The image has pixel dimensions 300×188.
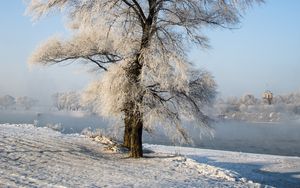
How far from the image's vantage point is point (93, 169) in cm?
1562

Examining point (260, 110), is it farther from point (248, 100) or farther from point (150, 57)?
point (150, 57)

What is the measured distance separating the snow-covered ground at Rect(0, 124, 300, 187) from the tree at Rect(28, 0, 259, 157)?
183cm

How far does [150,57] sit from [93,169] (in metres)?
4.71

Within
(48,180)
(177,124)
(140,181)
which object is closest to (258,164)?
(177,124)

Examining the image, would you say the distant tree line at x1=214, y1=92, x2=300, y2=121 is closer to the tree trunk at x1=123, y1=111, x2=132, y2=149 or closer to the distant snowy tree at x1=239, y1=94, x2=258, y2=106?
the distant snowy tree at x1=239, y1=94, x2=258, y2=106

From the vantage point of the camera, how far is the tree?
1769cm

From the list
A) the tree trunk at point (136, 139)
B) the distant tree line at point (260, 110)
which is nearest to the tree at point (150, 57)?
the tree trunk at point (136, 139)

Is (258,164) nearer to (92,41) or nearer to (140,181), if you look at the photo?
(92,41)

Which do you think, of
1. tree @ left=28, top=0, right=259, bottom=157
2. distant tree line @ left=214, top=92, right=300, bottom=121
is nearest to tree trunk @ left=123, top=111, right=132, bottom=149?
tree @ left=28, top=0, right=259, bottom=157

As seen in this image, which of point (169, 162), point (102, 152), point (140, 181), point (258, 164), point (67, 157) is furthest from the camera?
point (258, 164)

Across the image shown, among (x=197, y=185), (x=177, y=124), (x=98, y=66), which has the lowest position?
(x=197, y=185)

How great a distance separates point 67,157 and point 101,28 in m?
5.31

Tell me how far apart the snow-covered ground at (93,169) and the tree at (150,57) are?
1832 mm

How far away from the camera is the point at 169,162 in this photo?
18.5m
